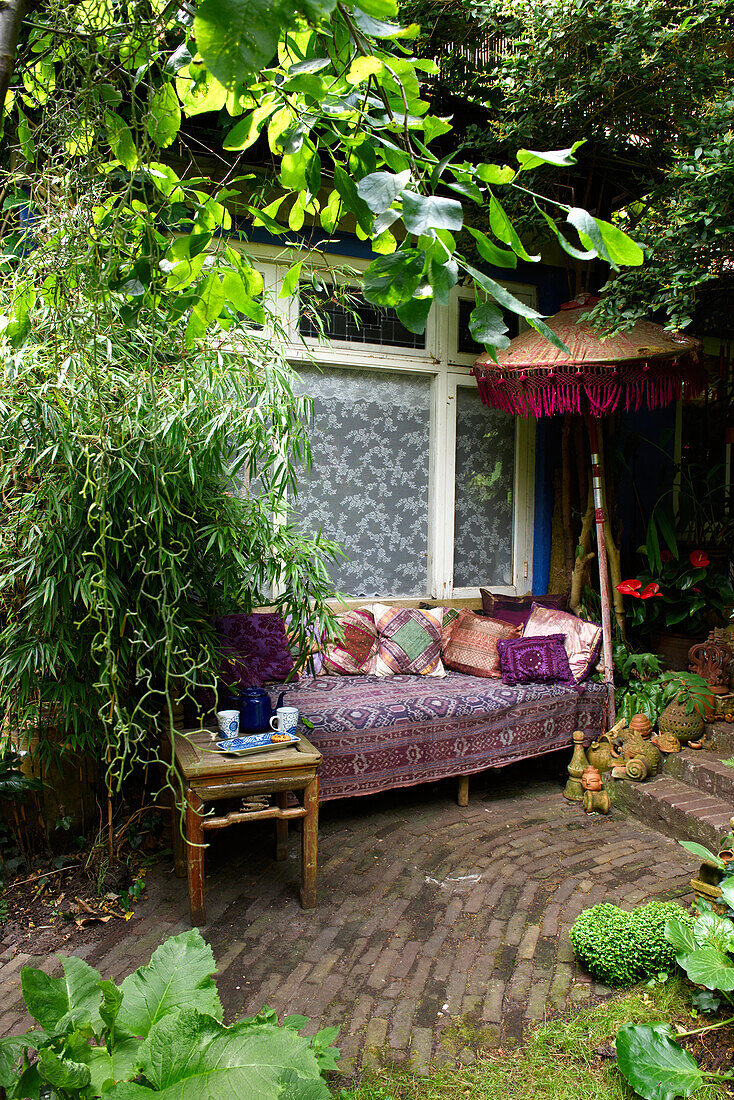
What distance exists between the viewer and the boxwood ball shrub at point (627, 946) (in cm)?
252

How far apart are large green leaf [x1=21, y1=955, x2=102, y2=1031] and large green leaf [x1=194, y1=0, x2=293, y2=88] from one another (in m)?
1.45

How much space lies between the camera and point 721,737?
405cm

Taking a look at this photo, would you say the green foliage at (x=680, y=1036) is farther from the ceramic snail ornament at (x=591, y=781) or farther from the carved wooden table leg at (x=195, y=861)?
the ceramic snail ornament at (x=591, y=781)

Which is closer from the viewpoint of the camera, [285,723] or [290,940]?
[290,940]

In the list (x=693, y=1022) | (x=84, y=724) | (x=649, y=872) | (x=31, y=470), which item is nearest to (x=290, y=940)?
(x=84, y=724)

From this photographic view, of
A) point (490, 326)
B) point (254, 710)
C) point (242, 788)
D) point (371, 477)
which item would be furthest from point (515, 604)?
point (490, 326)

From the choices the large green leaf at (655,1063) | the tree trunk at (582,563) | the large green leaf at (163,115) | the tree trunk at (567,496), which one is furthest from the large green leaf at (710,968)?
the tree trunk at (567,496)

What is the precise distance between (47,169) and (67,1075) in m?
1.84

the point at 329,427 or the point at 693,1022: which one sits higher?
the point at 329,427

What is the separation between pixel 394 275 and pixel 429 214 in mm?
94

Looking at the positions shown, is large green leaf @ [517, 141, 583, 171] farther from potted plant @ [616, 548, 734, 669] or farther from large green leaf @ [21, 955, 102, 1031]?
potted plant @ [616, 548, 734, 669]

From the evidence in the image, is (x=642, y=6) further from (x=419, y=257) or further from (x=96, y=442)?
(x=419, y=257)

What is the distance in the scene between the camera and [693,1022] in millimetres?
2316

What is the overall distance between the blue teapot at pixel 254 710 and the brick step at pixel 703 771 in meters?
2.28
